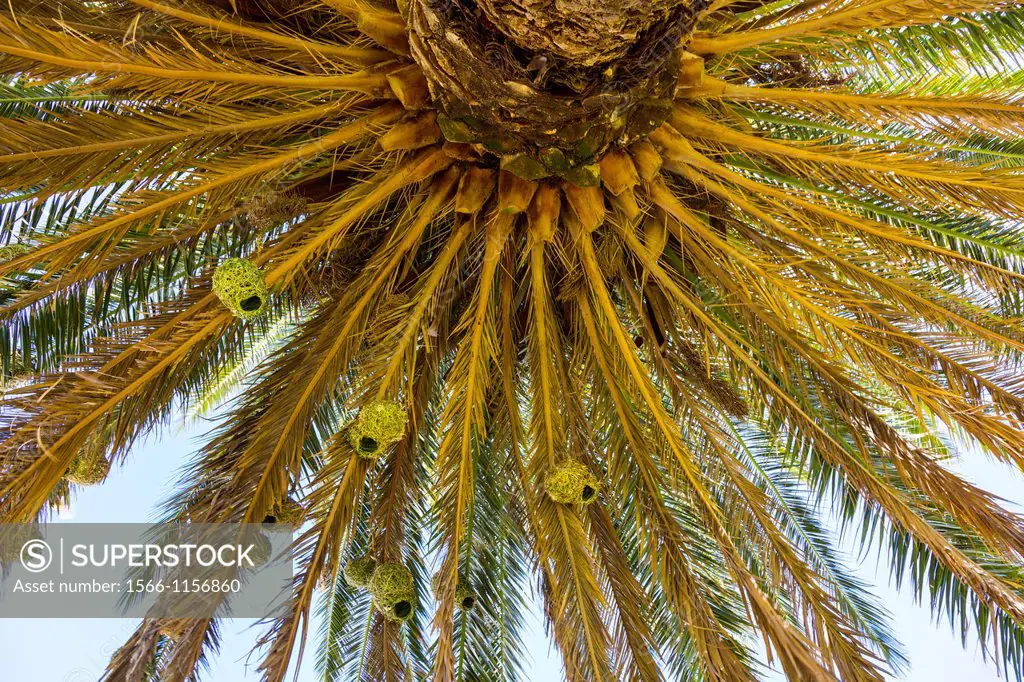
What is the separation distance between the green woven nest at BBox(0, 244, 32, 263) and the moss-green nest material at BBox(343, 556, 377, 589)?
2.07 meters

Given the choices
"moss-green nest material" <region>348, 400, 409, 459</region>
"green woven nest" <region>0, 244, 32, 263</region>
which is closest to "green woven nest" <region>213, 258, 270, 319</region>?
"moss-green nest material" <region>348, 400, 409, 459</region>

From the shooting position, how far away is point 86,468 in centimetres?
396

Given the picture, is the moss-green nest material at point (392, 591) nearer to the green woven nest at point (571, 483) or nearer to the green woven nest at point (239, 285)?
the green woven nest at point (571, 483)

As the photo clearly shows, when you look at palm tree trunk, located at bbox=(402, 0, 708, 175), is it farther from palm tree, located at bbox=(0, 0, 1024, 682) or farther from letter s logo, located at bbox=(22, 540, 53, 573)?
letter s logo, located at bbox=(22, 540, 53, 573)

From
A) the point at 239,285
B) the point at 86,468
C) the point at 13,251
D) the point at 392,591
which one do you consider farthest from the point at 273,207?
the point at 392,591

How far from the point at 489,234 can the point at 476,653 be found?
2567mm

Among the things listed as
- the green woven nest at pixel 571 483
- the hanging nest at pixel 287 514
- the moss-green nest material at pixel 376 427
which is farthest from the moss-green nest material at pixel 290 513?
the green woven nest at pixel 571 483

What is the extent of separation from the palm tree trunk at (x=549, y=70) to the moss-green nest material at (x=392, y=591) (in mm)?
1980

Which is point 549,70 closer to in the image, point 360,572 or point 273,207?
point 273,207

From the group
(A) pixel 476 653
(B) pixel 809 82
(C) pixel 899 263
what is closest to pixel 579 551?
(A) pixel 476 653

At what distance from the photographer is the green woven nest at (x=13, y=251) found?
3.95 metres

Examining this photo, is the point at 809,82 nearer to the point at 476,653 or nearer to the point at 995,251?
the point at 995,251

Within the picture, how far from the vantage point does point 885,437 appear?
4.55 m

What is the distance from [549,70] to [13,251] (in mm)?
2491
